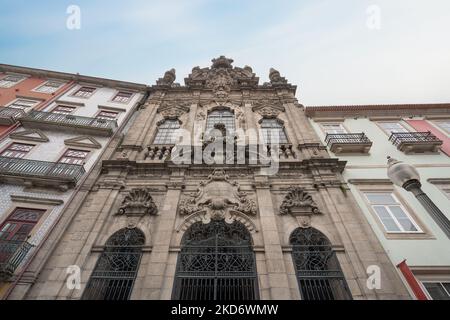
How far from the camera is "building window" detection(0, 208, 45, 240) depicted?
280 inches

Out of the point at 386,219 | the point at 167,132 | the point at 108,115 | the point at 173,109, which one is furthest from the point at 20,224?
the point at 386,219

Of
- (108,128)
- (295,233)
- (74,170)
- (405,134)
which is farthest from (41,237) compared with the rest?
(405,134)

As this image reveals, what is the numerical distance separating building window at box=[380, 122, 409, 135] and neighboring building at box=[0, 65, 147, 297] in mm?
14821

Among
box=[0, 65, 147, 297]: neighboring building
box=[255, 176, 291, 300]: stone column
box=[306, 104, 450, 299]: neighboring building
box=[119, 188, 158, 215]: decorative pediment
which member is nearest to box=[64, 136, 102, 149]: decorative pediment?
box=[0, 65, 147, 297]: neighboring building

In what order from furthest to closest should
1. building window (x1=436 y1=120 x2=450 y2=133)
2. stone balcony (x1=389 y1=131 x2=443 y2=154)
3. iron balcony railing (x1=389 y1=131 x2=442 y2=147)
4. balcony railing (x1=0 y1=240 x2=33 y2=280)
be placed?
building window (x1=436 y1=120 x2=450 y2=133) → iron balcony railing (x1=389 y1=131 x2=442 y2=147) → stone balcony (x1=389 y1=131 x2=443 y2=154) → balcony railing (x1=0 y1=240 x2=33 y2=280)

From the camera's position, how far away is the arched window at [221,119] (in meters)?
13.2

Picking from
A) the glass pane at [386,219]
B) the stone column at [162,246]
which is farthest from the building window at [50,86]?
the glass pane at [386,219]

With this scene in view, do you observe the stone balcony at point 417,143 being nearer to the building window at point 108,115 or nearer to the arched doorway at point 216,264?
the arched doorway at point 216,264

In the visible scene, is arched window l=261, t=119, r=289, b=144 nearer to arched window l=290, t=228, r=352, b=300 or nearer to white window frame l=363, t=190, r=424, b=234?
white window frame l=363, t=190, r=424, b=234

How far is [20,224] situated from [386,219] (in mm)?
12805

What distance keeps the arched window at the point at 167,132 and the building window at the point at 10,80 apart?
1221cm

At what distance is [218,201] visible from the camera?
Answer: 8461 mm

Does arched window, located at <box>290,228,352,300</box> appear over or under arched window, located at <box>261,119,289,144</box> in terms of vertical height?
under

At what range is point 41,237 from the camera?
7.11m
